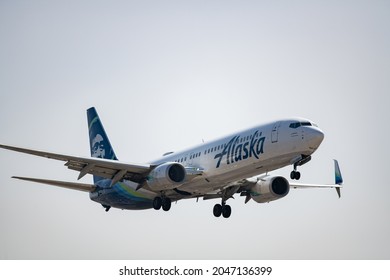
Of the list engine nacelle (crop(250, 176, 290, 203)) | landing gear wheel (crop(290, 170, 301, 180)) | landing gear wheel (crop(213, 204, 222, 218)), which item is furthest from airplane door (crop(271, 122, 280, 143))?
landing gear wheel (crop(213, 204, 222, 218))

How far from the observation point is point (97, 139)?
57.4 m

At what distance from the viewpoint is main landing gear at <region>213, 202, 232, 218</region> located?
50.1m

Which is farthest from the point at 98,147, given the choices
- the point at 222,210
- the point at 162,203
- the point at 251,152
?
the point at 251,152

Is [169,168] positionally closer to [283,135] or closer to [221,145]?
[221,145]

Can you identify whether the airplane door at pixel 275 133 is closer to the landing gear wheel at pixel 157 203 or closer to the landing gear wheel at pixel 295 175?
the landing gear wheel at pixel 295 175

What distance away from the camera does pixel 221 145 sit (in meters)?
45.2

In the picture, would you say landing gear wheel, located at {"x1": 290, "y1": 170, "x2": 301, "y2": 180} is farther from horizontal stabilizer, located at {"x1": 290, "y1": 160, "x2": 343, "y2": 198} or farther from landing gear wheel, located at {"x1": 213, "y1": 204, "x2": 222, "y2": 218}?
horizontal stabilizer, located at {"x1": 290, "y1": 160, "x2": 343, "y2": 198}

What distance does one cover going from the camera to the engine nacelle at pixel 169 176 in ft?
148

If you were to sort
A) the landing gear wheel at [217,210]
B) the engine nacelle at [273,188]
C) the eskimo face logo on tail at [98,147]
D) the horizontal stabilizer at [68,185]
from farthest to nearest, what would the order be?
the eskimo face logo on tail at [98,147] → the landing gear wheel at [217,210] → the engine nacelle at [273,188] → the horizontal stabilizer at [68,185]

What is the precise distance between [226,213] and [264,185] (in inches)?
124

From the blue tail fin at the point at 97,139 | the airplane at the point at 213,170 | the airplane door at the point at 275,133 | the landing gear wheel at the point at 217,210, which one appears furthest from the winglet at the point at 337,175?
the blue tail fin at the point at 97,139

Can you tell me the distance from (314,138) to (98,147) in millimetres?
20592

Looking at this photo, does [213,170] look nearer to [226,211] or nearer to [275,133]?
[275,133]
